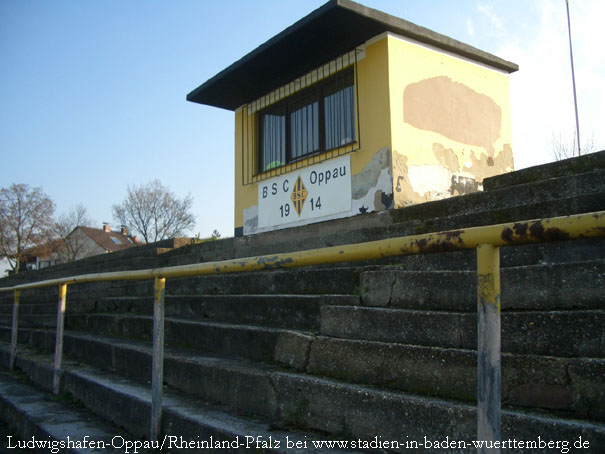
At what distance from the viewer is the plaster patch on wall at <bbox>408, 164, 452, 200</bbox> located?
641cm

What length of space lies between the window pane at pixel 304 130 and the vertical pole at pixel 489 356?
6.43 metres

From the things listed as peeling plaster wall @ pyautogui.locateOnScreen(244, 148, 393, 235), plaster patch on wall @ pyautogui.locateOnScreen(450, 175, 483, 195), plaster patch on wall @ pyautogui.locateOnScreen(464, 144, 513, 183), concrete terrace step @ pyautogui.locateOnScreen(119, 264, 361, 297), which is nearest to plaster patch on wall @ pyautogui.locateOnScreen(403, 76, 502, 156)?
plaster patch on wall @ pyautogui.locateOnScreen(464, 144, 513, 183)

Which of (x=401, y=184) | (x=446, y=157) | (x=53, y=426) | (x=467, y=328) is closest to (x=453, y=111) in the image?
(x=446, y=157)

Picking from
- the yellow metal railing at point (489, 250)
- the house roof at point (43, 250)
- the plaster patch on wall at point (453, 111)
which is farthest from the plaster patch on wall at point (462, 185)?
the house roof at point (43, 250)

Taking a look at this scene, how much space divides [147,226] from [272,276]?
143ft

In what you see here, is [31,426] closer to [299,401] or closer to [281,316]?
[281,316]

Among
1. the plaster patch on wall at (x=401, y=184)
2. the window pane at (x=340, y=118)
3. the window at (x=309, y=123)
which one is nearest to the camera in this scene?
the plaster patch on wall at (x=401, y=184)

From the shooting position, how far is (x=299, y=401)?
8.40 feet

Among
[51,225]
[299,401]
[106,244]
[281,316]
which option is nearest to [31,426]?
[281,316]

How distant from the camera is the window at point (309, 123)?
285 inches

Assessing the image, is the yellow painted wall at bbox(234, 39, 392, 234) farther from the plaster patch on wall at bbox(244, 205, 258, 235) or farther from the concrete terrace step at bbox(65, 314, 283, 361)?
the concrete terrace step at bbox(65, 314, 283, 361)

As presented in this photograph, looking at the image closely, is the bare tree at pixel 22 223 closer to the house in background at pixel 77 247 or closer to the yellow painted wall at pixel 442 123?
the house in background at pixel 77 247

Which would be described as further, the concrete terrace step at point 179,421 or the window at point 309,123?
the window at point 309,123

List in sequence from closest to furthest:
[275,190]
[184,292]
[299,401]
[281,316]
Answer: [299,401] → [281,316] → [184,292] → [275,190]
